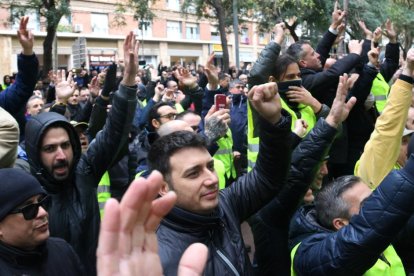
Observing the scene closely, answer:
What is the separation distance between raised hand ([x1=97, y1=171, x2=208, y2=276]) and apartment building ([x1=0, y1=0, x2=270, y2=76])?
84.6 feet

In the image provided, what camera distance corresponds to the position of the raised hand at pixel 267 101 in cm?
219

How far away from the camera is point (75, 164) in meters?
2.80

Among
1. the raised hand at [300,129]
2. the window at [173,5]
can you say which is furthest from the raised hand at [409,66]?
the window at [173,5]

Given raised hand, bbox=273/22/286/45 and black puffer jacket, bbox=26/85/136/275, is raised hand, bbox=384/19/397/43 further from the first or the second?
black puffer jacket, bbox=26/85/136/275

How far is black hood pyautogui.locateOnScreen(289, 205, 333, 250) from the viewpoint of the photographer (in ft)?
7.48

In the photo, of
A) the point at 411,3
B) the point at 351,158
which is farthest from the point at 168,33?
the point at 351,158

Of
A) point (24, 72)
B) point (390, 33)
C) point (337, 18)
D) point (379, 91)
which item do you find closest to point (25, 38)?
point (24, 72)

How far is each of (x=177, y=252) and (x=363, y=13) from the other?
22767 millimetres

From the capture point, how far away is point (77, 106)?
7180 mm

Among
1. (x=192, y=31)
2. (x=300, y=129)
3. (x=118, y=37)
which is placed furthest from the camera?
(x=192, y=31)

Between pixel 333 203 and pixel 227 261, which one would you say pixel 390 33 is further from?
pixel 227 261

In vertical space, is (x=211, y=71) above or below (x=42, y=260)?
above

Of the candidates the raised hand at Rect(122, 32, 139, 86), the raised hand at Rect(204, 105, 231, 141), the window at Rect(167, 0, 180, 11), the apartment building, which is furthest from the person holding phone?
the window at Rect(167, 0, 180, 11)

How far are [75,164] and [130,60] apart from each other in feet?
2.30
